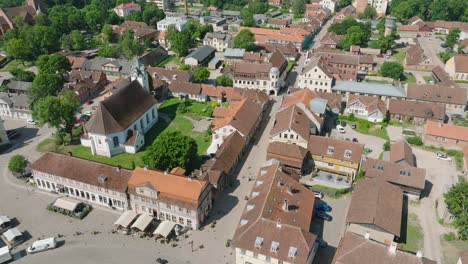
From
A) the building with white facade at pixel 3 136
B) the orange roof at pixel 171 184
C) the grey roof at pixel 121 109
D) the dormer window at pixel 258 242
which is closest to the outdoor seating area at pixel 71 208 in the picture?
the orange roof at pixel 171 184

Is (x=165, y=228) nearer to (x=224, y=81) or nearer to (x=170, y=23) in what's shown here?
(x=224, y=81)

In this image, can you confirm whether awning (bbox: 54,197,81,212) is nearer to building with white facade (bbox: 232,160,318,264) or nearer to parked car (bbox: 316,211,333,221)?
building with white facade (bbox: 232,160,318,264)

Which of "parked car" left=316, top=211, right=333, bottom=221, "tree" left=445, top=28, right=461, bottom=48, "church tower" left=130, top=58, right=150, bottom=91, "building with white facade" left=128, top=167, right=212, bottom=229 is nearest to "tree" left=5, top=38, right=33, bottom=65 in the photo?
"church tower" left=130, top=58, right=150, bottom=91

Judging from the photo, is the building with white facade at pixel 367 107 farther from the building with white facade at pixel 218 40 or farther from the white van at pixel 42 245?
the white van at pixel 42 245

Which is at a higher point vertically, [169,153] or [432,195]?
[169,153]

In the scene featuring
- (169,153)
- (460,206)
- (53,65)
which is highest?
(53,65)

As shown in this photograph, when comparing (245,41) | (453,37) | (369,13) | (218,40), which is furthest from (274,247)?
(369,13)

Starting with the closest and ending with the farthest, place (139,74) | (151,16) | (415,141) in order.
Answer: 1. (415,141)
2. (139,74)
3. (151,16)
